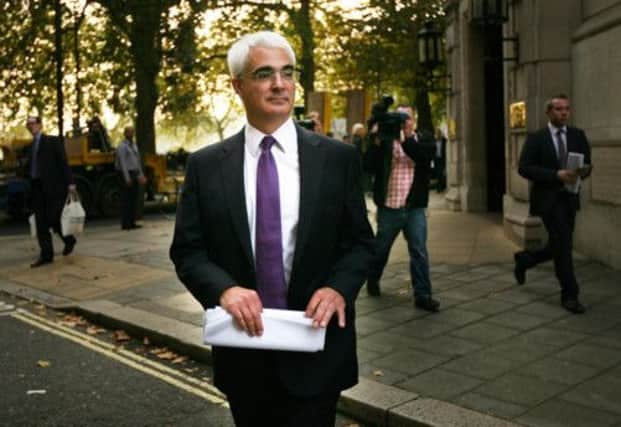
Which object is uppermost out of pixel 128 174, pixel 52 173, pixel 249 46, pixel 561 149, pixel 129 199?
pixel 249 46

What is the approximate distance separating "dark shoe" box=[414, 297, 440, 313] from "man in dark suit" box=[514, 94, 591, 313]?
3.43 feet

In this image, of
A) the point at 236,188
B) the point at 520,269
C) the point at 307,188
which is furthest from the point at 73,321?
the point at 307,188

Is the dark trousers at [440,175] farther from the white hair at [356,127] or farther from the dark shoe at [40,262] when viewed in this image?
the dark shoe at [40,262]

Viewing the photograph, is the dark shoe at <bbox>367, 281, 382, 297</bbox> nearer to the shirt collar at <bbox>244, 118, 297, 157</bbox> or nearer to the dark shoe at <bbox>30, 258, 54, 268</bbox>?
the shirt collar at <bbox>244, 118, 297, 157</bbox>

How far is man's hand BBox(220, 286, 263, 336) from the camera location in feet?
7.54

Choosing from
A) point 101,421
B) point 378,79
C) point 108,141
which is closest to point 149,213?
point 108,141

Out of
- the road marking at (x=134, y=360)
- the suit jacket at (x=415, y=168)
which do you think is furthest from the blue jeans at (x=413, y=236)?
the road marking at (x=134, y=360)

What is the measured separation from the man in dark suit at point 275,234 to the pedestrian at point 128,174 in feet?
43.6

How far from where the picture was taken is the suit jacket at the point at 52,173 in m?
10.8

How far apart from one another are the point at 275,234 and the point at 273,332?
1.03 feet

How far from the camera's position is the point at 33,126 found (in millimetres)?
10703

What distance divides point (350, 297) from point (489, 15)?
8963mm

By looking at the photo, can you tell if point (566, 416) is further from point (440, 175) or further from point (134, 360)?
point (440, 175)

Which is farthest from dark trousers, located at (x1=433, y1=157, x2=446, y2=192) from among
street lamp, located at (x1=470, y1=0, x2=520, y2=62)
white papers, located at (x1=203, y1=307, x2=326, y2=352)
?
white papers, located at (x1=203, y1=307, x2=326, y2=352)
